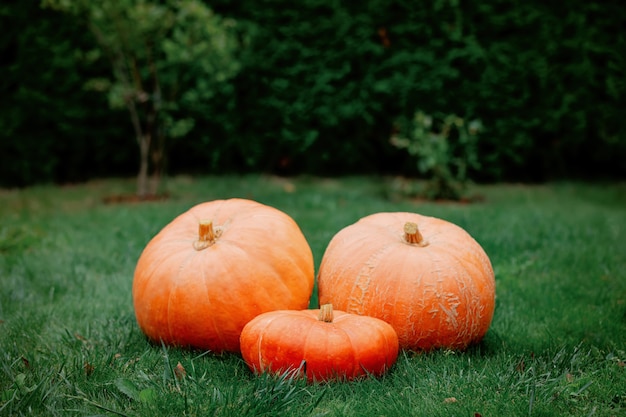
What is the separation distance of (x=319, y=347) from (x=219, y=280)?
0.54 metres

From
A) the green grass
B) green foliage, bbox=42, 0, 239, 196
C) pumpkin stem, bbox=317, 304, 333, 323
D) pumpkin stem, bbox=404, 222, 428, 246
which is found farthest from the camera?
green foliage, bbox=42, 0, 239, 196

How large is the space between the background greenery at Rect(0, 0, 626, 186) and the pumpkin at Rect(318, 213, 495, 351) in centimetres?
499

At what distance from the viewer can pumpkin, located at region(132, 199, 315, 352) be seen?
239cm

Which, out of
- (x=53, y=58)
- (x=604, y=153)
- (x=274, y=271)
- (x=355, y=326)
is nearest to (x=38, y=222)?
(x=53, y=58)

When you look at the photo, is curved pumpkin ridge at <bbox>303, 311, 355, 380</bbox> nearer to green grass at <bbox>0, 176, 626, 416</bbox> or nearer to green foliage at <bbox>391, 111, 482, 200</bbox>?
green grass at <bbox>0, 176, 626, 416</bbox>

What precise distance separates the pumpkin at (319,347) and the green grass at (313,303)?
0.19 feet

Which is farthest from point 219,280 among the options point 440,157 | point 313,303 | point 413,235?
point 440,157

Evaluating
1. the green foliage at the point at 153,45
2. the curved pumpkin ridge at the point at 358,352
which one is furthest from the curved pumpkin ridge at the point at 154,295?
the green foliage at the point at 153,45

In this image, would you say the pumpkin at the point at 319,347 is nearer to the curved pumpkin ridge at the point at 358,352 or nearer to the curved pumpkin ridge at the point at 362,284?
the curved pumpkin ridge at the point at 358,352

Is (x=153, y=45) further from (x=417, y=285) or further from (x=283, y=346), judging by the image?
(x=283, y=346)

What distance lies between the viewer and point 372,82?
7.42 m

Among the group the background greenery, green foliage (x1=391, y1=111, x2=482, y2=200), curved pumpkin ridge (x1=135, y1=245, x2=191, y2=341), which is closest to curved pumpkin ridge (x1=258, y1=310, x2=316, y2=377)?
curved pumpkin ridge (x1=135, y1=245, x2=191, y2=341)

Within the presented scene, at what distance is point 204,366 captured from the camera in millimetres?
2229

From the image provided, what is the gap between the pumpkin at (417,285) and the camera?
2.38 meters
